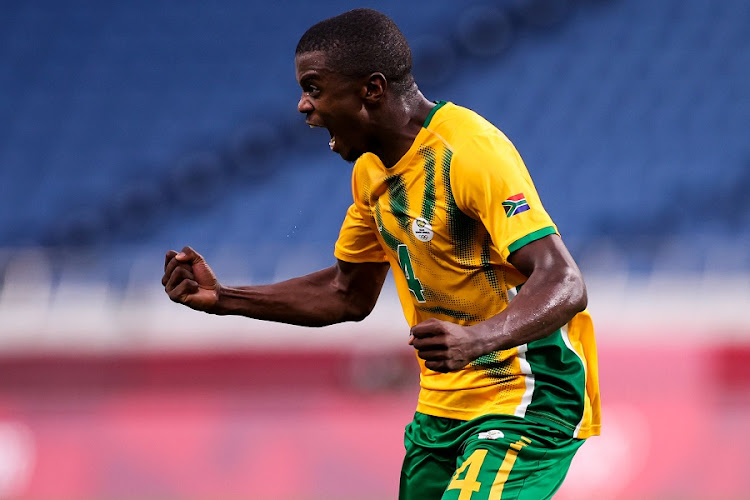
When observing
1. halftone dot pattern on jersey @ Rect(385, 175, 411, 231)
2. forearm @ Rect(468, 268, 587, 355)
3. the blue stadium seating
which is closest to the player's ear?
halftone dot pattern on jersey @ Rect(385, 175, 411, 231)

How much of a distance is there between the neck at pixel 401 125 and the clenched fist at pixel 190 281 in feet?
2.46

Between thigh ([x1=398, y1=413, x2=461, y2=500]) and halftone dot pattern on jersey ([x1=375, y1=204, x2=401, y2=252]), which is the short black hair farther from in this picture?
thigh ([x1=398, y1=413, x2=461, y2=500])

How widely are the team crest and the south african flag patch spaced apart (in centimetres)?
38

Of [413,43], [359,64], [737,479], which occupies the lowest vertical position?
[737,479]

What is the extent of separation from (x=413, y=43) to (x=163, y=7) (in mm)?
2916

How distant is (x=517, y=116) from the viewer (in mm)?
12734

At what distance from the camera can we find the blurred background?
25.8 ft

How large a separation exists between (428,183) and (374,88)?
331 millimetres

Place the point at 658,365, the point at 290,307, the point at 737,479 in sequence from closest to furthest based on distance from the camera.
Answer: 1. the point at 290,307
2. the point at 737,479
3. the point at 658,365

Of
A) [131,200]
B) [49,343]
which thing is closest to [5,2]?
[131,200]

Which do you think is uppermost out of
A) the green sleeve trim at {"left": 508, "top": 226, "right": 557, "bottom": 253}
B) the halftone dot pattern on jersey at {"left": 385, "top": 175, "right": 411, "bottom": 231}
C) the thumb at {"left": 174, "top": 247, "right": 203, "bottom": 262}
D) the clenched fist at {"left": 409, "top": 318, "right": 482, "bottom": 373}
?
the halftone dot pattern on jersey at {"left": 385, "top": 175, "right": 411, "bottom": 231}

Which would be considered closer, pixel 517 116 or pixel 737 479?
pixel 737 479

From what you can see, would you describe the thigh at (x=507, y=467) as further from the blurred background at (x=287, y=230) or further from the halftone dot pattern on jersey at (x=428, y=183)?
the blurred background at (x=287, y=230)

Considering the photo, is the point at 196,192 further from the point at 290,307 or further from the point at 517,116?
the point at 290,307
